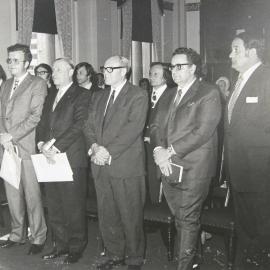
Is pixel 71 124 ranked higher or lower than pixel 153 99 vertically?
lower

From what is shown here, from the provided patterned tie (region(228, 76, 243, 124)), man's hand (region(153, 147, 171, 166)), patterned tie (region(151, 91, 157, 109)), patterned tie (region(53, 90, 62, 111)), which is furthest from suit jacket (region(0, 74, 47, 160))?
patterned tie (region(151, 91, 157, 109))

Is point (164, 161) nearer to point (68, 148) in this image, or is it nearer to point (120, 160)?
point (120, 160)

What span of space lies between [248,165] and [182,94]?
0.61 metres

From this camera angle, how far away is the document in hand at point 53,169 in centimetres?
327

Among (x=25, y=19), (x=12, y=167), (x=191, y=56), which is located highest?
(x=25, y=19)

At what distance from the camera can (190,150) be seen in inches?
111

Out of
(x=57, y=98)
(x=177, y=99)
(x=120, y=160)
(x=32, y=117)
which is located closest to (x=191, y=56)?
(x=177, y=99)

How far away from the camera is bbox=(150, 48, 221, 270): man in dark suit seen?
9.20 feet

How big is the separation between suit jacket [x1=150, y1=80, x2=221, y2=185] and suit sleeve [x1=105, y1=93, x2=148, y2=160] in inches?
10.0

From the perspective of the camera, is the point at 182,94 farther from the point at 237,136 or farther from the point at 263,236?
the point at 263,236

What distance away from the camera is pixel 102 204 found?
3.18 m

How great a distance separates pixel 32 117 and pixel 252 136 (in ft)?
5.58

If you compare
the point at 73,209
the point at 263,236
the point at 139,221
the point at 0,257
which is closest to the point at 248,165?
the point at 263,236

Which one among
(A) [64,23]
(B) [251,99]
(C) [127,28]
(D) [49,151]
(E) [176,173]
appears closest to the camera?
(B) [251,99]
